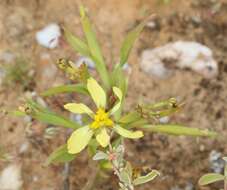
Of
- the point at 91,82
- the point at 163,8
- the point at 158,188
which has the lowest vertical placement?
the point at 158,188

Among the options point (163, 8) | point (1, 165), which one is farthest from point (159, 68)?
point (1, 165)

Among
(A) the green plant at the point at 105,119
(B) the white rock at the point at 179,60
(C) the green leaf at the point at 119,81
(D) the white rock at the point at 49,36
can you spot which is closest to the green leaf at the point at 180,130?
(A) the green plant at the point at 105,119

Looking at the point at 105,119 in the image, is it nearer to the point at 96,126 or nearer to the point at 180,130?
the point at 96,126

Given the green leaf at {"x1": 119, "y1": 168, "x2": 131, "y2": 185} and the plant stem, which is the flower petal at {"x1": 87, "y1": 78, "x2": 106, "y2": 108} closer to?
the green leaf at {"x1": 119, "y1": 168, "x2": 131, "y2": 185}

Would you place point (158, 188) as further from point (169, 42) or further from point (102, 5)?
point (102, 5)

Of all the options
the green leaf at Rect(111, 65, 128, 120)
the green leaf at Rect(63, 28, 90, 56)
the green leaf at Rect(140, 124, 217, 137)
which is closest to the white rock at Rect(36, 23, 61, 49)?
the green leaf at Rect(63, 28, 90, 56)
